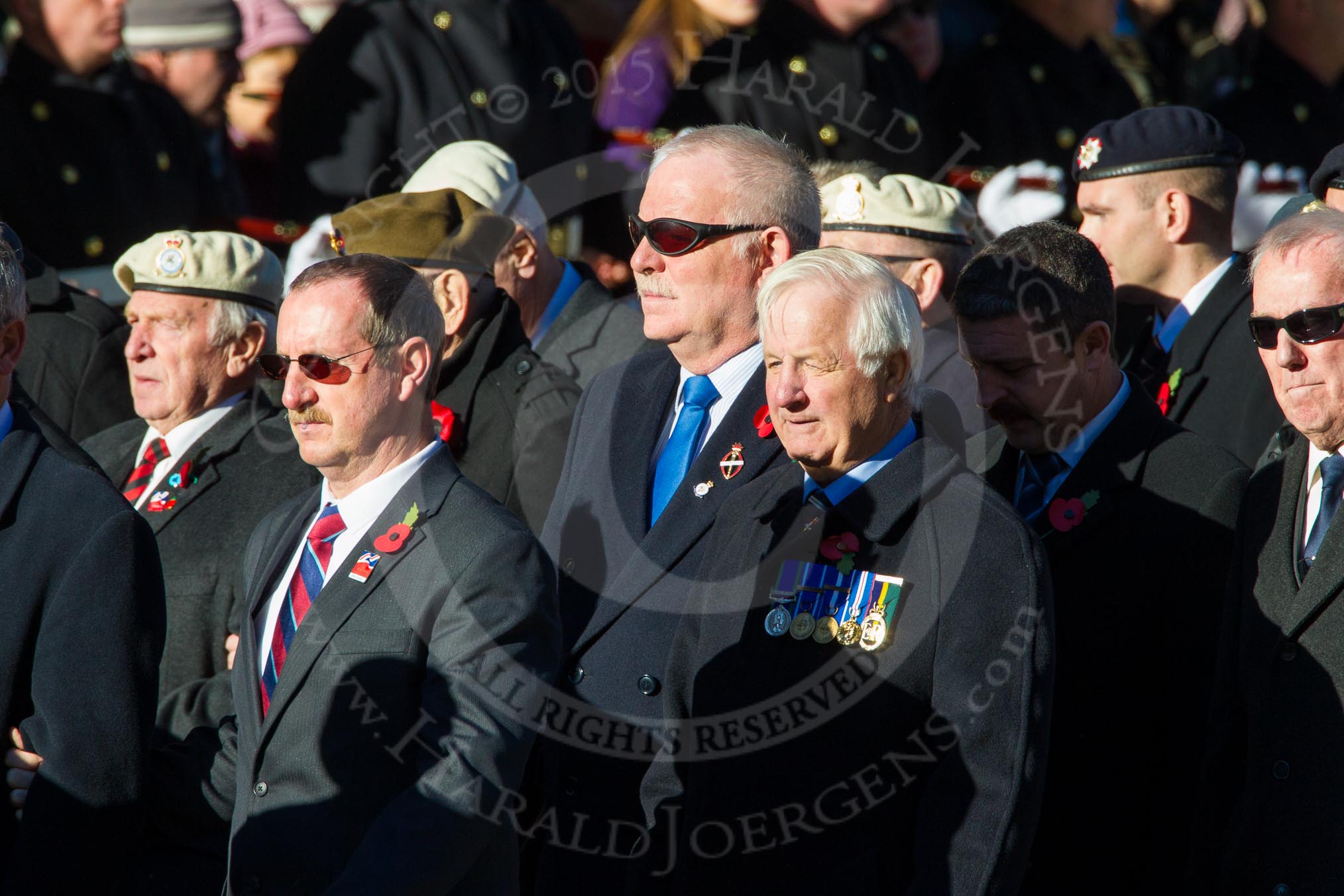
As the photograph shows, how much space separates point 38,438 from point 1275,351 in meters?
2.46

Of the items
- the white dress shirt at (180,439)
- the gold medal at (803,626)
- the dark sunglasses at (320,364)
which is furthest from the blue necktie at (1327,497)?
the white dress shirt at (180,439)

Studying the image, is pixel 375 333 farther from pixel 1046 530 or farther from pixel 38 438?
pixel 1046 530

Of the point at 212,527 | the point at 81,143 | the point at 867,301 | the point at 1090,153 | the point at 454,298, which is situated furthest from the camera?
the point at 81,143

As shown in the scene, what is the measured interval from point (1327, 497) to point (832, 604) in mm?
1088

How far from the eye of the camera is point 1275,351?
334cm

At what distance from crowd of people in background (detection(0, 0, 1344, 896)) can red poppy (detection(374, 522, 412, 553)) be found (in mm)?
10

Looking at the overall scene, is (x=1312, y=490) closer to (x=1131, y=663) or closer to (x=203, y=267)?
(x=1131, y=663)

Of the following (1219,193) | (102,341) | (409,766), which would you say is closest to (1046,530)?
(409,766)

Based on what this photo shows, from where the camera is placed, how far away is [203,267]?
486 cm

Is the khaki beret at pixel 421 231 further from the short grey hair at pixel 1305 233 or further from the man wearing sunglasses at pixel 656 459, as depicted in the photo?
the short grey hair at pixel 1305 233

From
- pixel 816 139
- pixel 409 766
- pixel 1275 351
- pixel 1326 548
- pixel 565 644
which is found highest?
pixel 1275 351

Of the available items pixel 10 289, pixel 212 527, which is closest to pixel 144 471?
pixel 212 527

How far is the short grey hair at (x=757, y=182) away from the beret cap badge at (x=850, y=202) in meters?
1.04

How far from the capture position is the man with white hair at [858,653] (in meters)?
2.87
